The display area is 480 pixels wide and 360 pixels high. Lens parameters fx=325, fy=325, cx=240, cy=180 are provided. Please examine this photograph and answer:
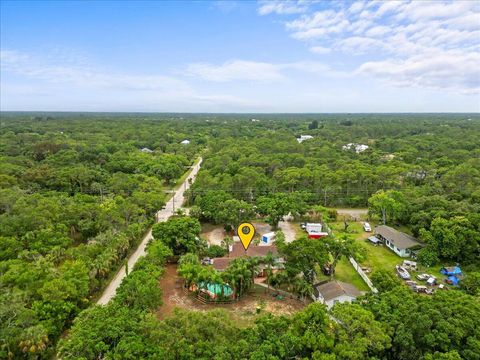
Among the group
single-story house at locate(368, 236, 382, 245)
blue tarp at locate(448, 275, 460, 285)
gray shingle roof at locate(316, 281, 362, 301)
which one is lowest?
single-story house at locate(368, 236, 382, 245)

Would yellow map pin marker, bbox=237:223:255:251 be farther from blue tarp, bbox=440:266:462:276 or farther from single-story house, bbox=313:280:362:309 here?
blue tarp, bbox=440:266:462:276

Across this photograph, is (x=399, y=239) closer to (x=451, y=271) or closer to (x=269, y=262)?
(x=451, y=271)

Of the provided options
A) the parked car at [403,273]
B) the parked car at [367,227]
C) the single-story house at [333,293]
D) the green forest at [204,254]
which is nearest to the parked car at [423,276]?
the parked car at [403,273]

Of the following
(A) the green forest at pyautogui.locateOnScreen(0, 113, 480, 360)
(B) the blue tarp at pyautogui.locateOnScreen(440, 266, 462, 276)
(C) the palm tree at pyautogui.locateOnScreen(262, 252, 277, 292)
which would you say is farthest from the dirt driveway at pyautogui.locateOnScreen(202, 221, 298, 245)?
(B) the blue tarp at pyautogui.locateOnScreen(440, 266, 462, 276)

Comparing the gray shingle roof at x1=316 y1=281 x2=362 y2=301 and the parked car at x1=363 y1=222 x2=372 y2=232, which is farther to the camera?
the parked car at x1=363 y1=222 x2=372 y2=232

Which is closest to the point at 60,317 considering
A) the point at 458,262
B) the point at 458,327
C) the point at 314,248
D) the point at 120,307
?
the point at 120,307

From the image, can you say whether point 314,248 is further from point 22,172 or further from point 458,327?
point 22,172

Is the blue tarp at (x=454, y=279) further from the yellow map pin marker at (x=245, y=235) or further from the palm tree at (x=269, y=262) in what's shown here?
the yellow map pin marker at (x=245, y=235)
